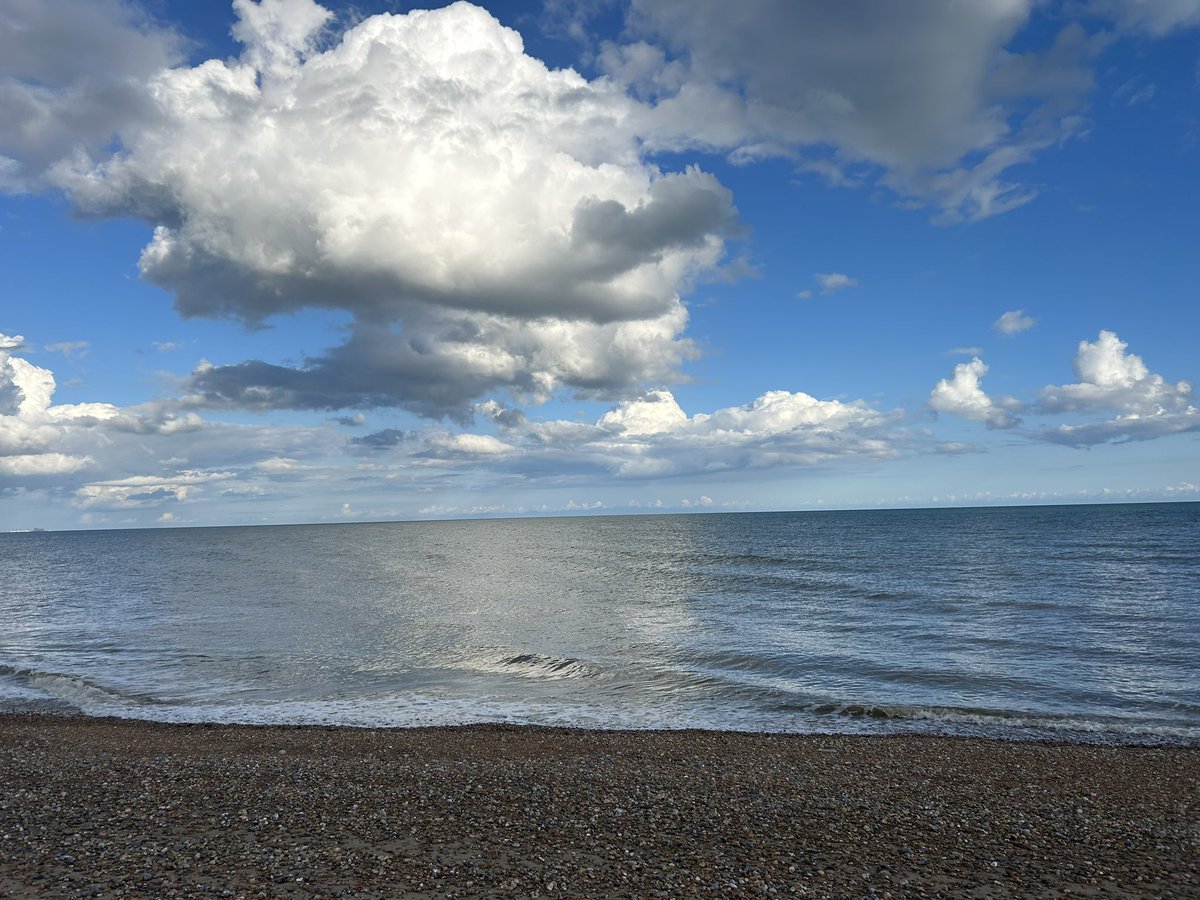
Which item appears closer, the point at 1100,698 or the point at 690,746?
the point at 690,746

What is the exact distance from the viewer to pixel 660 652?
1204 inches

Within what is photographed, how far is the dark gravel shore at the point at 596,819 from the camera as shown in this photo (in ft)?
31.2

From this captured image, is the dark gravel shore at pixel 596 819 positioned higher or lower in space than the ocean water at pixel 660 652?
higher

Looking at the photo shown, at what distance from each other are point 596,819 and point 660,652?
63.5ft

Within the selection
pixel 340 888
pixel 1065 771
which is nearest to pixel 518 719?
pixel 340 888

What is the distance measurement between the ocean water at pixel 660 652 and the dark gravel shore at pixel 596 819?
400 cm

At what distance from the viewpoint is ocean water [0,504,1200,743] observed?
21703 millimetres

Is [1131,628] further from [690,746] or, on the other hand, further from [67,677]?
[67,677]

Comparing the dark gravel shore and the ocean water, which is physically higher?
the dark gravel shore

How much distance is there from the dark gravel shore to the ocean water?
4005 mm

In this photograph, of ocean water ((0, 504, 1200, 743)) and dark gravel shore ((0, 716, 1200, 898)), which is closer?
dark gravel shore ((0, 716, 1200, 898))

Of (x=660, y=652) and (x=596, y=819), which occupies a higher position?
(x=596, y=819)

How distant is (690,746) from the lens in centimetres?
1747

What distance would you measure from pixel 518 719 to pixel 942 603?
31.3 m
